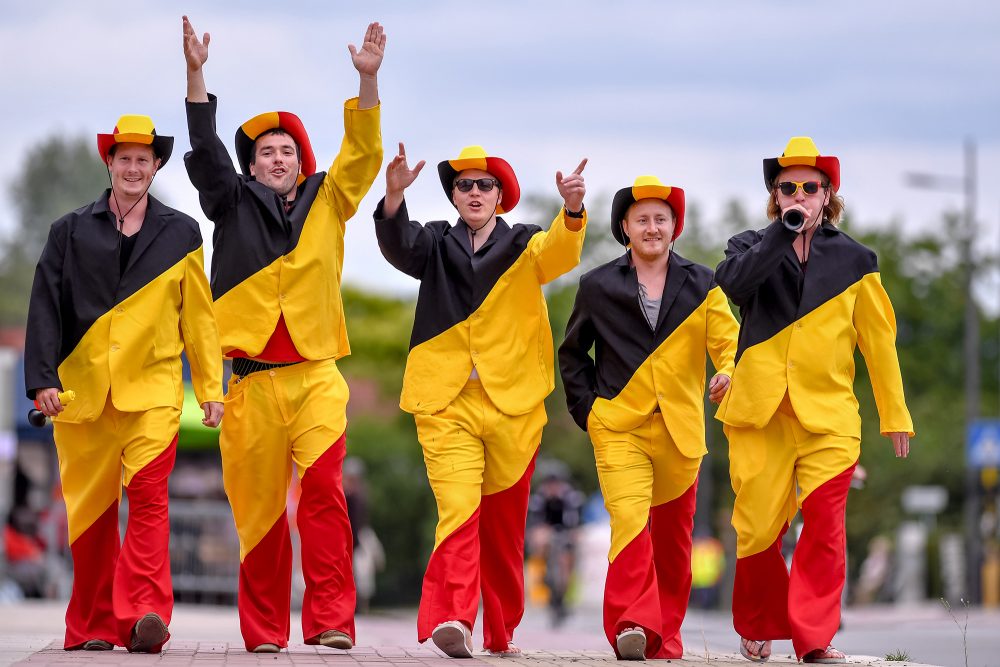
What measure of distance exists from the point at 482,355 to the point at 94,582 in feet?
7.53

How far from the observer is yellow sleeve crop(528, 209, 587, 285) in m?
9.27

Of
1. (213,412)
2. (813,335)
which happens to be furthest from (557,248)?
(213,412)

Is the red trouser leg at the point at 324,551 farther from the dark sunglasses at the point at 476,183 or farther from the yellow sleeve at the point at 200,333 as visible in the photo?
the dark sunglasses at the point at 476,183

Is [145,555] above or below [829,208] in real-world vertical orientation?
below

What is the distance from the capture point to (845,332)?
902cm

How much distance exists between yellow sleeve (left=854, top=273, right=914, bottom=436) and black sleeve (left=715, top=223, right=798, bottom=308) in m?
0.54

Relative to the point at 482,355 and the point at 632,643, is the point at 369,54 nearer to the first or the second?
the point at 482,355

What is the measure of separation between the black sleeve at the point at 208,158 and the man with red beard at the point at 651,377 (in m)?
1.97

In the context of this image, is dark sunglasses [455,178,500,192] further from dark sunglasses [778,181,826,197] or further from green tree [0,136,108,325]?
green tree [0,136,108,325]

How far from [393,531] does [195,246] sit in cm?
4442

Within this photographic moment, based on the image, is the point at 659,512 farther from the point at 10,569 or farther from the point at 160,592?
the point at 10,569

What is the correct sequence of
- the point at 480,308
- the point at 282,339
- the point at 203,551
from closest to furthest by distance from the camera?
1. the point at 282,339
2. the point at 480,308
3. the point at 203,551

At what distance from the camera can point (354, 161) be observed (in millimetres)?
9359

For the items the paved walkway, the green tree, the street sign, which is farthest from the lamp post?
the green tree
